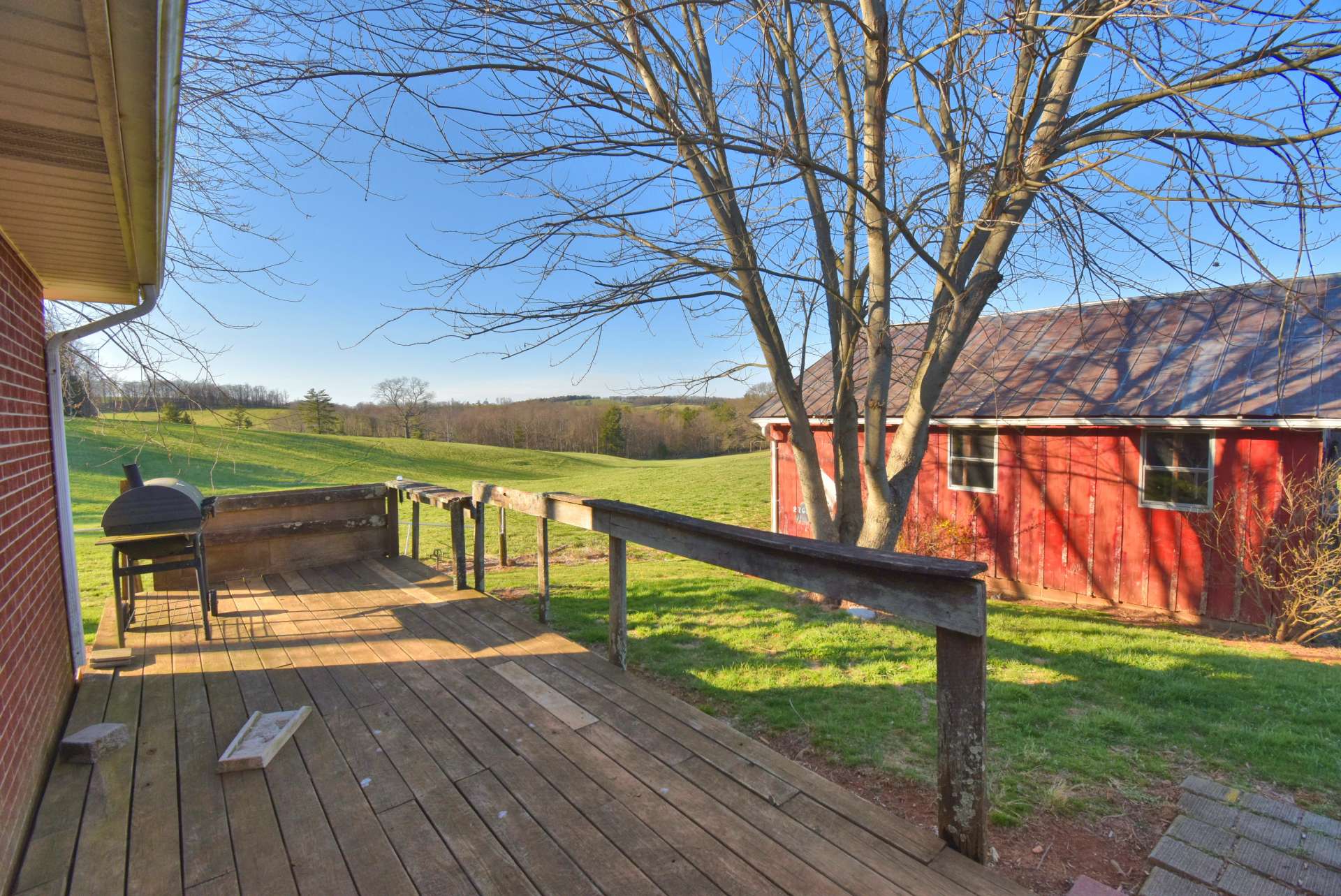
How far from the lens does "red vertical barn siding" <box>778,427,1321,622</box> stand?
6.81m

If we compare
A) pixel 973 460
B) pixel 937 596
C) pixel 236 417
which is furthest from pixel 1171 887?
pixel 973 460

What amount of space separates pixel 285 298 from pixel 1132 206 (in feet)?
19.3

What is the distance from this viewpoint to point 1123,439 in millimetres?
7672

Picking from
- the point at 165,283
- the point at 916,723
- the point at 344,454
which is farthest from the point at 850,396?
the point at 344,454

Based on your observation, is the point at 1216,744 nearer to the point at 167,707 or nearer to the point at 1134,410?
the point at 1134,410

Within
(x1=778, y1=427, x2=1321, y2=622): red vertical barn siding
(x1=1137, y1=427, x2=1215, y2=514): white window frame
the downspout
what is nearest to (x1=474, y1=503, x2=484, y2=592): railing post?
the downspout

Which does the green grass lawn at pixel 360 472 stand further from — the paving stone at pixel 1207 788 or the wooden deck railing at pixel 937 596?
the paving stone at pixel 1207 788

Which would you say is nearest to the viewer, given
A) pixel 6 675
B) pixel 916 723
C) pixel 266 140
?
pixel 6 675

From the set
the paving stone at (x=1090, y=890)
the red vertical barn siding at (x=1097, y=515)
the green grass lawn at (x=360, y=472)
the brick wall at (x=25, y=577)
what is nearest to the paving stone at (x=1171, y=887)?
the paving stone at (x=1090, y=890)

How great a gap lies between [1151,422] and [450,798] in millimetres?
8344

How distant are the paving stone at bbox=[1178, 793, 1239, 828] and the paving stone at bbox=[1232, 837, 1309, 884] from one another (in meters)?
0.19

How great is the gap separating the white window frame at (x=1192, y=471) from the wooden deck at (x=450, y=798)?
24.6 ft

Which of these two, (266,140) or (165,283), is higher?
(266,140)

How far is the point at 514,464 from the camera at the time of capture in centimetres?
3778
